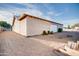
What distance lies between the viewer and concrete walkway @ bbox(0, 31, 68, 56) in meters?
1.88

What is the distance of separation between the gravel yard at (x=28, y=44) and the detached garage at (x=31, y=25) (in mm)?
63

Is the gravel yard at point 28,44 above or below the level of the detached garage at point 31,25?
below

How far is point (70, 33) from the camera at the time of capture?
1931 mm

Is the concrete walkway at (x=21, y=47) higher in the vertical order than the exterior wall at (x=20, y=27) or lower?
lower

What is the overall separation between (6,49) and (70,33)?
0.80 meters

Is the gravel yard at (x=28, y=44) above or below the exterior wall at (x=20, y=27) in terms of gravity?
below

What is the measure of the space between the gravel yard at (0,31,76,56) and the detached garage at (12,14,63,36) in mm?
63

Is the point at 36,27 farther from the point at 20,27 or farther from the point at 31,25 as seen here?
the point at 20,27

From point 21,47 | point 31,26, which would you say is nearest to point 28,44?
point 21,47

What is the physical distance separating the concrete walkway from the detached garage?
0.09 metres

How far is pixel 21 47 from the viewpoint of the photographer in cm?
190

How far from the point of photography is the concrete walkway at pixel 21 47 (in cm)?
188

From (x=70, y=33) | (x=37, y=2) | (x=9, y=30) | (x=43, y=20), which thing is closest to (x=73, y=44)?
(x=70, y=33)

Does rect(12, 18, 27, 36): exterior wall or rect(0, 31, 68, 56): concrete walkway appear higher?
rect(12, 18, 27, 36): exterior wall
